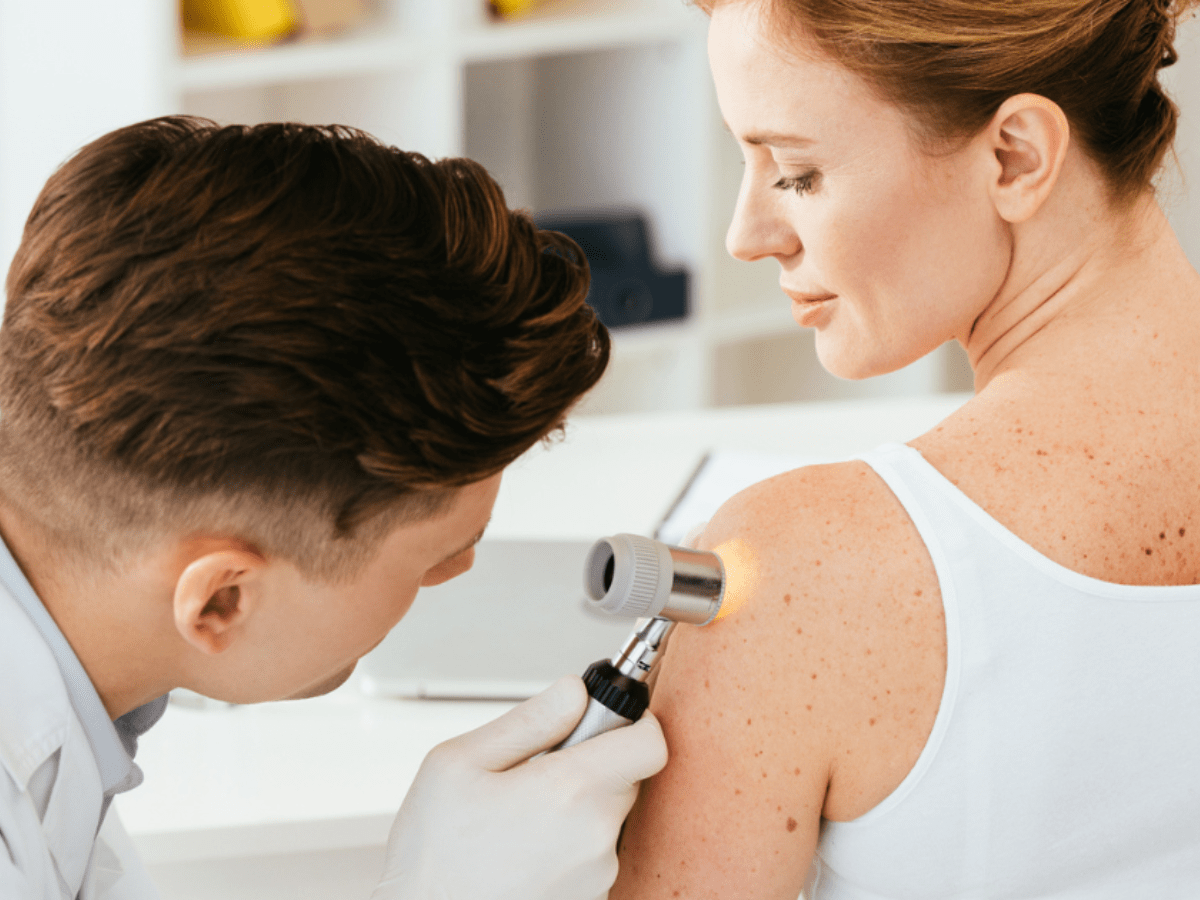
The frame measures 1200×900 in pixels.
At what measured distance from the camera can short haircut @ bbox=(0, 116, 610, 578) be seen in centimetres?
67

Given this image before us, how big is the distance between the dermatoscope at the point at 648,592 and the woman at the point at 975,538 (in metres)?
0.01

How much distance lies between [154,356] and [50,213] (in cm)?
11

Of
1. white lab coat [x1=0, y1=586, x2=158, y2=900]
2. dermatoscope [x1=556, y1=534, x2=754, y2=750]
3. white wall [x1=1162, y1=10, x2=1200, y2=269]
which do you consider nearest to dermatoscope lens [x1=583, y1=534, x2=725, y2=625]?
dermatoscope [x1=556, y1=534, x2=754, y2=750]

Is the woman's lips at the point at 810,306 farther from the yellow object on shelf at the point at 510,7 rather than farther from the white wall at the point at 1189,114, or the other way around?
the white wall at the point at 1189,114

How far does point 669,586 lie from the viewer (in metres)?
0.71

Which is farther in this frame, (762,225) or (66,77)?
(66,77)

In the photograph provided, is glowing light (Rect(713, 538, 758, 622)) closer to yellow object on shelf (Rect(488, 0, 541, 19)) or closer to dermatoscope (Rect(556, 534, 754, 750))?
dermatoscope (Rect(556, 534, 754, 750))

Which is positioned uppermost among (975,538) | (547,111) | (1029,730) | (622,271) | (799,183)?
(799,183)

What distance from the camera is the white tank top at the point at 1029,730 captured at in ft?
2.27

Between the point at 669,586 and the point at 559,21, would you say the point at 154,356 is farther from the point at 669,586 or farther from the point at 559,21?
the point at 559,21

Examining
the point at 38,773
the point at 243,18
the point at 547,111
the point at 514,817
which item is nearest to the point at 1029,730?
the point at 514,817

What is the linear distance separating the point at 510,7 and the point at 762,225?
1.58m

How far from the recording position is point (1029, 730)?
0.70 m

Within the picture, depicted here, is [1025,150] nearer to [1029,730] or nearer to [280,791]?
[1029,730]
